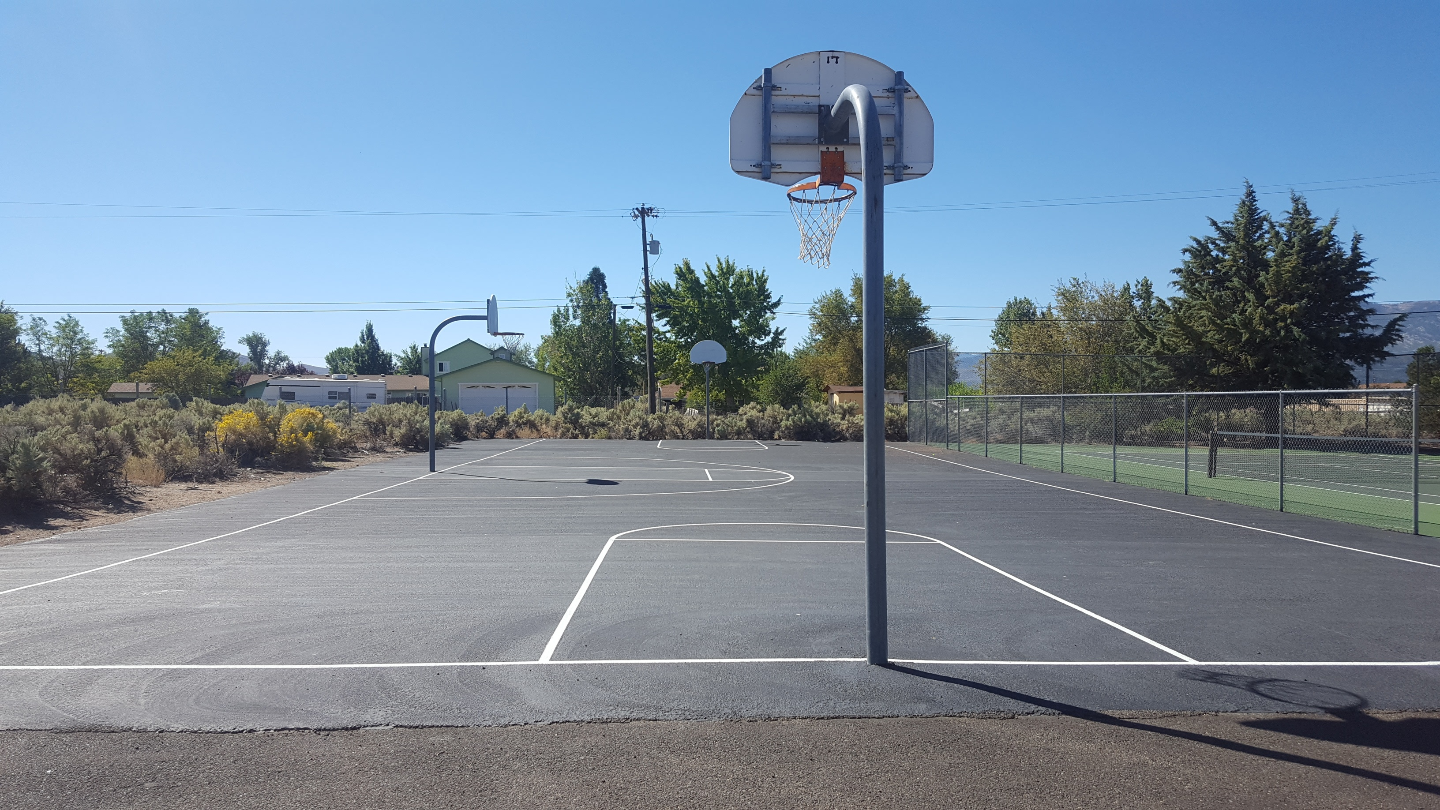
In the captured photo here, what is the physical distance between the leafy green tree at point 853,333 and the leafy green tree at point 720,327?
14.0m

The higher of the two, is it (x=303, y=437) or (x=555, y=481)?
(x=303, y=437)

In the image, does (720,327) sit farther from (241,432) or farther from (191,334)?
(191,334)

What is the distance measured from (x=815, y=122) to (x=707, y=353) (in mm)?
32397

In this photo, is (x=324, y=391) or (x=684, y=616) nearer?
(x=684, y=616)

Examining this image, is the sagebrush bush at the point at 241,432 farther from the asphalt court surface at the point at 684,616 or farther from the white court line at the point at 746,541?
the white court line at the point at 746,541

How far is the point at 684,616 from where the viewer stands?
7.72 m

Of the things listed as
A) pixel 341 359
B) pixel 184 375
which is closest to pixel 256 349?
pixel 341 359

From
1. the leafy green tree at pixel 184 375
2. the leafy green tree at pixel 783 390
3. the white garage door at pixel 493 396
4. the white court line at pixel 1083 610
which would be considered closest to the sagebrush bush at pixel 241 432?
the leafy green tree at pixel 783 390

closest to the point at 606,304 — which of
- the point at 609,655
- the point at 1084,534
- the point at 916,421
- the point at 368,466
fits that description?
the point at 916,421

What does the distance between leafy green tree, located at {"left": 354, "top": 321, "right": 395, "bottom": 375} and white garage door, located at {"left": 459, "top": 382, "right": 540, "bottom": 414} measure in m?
70.1

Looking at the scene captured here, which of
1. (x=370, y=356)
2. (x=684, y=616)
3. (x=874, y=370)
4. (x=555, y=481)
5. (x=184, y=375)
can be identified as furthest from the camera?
(x=370, y=356)

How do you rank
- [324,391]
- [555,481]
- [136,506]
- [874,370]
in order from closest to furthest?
1. [874,370]
2. [136,506]
3. [555,481]
4. [324,391]

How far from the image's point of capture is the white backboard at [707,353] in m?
40.5

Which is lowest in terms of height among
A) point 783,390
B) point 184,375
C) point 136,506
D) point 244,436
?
point 136,506
